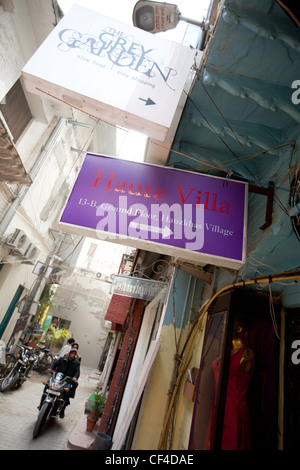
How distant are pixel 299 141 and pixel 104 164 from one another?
97.9 inches

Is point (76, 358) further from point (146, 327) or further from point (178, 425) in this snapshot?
point (178, 425)

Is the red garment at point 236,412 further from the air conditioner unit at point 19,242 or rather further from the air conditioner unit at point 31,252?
the air conditioner unit at point 31,252

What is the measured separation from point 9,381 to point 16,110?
8647mm

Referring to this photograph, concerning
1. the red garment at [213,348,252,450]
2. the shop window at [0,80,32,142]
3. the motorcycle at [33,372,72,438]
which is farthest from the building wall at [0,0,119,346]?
the motorcycle at [33,372,72,438]

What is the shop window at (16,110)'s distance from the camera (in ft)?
22.1

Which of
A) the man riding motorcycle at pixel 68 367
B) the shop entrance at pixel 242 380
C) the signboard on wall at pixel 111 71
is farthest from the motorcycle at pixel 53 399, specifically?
the signboard on wall at pixel 111 71

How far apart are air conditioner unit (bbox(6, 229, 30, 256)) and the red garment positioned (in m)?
8.55

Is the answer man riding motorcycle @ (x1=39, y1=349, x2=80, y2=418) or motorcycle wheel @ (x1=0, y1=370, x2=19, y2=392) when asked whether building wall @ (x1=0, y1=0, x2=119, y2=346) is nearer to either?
motorcycle wheel @ (x1=0, y1=370, x2=19, y2=392)

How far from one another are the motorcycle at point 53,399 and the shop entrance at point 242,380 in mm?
3950

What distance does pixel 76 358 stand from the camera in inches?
281

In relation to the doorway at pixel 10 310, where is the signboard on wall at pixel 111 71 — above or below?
above

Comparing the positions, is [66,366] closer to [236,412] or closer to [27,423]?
[27,423]

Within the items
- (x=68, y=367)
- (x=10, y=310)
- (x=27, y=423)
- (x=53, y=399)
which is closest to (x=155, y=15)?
(x=53, y=399)

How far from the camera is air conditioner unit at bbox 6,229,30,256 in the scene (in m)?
8.60
